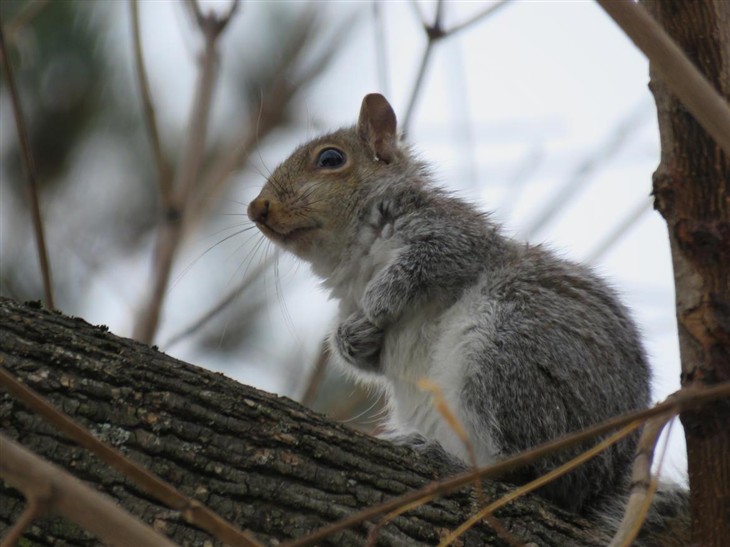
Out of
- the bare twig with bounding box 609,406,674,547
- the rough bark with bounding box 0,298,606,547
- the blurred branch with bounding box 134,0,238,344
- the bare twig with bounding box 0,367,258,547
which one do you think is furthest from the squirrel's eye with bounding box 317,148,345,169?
the bare twig with bounding box 0,367,258,547

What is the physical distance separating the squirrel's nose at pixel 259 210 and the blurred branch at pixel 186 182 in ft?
0.68

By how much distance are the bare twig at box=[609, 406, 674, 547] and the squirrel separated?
3.03 ft

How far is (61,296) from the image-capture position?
4.70 m

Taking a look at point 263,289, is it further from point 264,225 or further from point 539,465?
point 539,465

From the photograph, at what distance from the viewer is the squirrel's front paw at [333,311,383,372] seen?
3.19 meters

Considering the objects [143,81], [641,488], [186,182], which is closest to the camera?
[641,488]

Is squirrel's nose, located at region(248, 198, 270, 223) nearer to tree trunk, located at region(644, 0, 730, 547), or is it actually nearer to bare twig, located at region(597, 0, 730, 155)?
tree trunk, located at region(644, 0, 730, 547)

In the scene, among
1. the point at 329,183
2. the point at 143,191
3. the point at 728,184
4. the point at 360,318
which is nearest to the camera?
the point at 728,184

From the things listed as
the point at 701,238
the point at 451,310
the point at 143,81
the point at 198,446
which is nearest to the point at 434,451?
the point at 451,310

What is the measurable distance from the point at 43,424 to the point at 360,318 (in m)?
1.44

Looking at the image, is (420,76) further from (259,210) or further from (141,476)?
(141,476)

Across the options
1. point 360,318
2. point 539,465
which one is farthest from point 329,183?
point 539,465

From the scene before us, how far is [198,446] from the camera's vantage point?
2.05m

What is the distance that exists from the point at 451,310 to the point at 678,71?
1911 mm
